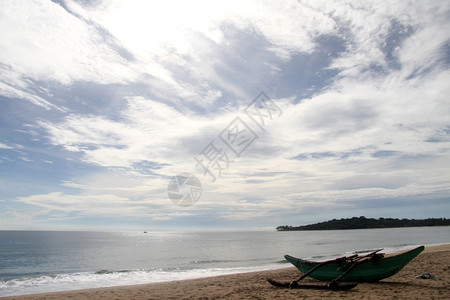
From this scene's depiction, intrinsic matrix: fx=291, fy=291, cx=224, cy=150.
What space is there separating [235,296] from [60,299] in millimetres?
8745

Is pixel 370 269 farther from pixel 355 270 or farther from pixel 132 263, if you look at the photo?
pixel 132 263

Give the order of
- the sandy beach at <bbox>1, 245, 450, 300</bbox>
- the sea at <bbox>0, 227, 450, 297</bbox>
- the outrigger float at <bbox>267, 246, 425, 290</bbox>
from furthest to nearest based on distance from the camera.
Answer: the sea at <bbox>0, 227, 450, 297</bbox> < the outrigger float at <bbox>267, 246, 425, 290</bbox> < the sandy beach at <bbox>1, 245, 450, 300</bbox>

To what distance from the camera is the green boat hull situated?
540 inches

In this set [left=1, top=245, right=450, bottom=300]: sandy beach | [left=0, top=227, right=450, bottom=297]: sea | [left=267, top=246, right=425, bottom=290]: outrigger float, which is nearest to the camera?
[left=1, top=245, right=450, bottom=300]: sandy beach

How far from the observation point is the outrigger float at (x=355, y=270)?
13.6 meters

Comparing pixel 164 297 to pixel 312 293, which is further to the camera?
pixel 164 297

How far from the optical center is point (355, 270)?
48.0ft

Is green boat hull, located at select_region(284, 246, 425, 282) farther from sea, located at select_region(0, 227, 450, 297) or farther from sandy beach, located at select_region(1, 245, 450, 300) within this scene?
sea, located at select_region(0, 227, 450, 297)

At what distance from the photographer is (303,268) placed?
55.7ft

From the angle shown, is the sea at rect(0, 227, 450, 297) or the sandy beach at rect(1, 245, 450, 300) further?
the sea at rect(0, 227, 450, 297)

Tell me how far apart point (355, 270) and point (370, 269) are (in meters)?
0.70

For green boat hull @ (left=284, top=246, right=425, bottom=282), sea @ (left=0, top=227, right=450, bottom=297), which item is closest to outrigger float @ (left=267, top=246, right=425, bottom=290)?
green boat hull @ (left=284, top=246, right=425, bottom=282)

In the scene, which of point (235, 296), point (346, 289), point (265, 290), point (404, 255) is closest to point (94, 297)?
point (235, 296)

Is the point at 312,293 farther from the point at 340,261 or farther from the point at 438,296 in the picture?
the point at 438,296
